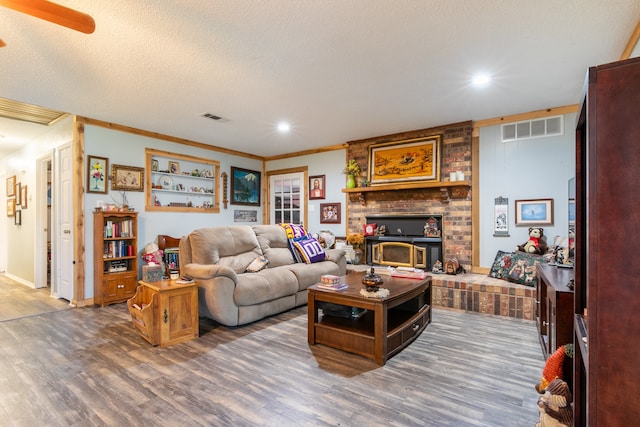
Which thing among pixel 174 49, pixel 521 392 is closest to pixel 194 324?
pixel 174 49

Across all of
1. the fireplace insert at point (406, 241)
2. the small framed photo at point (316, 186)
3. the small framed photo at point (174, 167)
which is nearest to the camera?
the fireplace insert at point (406, 241)

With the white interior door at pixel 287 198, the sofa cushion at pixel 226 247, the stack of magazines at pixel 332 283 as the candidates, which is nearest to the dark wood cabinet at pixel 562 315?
the stack of magazines at pixel 332 283

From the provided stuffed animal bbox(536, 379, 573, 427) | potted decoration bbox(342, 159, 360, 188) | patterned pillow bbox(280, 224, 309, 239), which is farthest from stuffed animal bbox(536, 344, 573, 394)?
potted decoration bbox(342, 159, 360, 188)

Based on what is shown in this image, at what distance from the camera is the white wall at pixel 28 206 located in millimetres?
4781

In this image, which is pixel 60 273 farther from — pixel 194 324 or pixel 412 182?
pixel 412 182

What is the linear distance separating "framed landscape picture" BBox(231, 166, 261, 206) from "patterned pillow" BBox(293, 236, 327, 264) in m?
2.42

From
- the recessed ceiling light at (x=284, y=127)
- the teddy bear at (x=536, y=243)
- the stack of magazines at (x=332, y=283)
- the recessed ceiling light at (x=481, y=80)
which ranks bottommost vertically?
the stack of magazines at (x=332, y=283)

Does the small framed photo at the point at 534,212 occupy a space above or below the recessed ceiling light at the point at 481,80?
below

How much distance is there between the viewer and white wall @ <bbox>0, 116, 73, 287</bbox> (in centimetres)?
478

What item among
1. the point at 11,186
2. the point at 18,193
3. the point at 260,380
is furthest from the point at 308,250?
the point at 11,186

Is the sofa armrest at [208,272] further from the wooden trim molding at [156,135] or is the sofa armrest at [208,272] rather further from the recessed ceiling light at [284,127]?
the wooden trim molding at [156,135]

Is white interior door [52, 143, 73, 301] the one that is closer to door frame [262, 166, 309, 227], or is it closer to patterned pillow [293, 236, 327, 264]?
patterned pillow [293, 236, 327, 264]

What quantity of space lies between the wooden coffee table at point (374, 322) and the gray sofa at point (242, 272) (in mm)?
746

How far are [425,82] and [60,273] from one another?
208 inches
